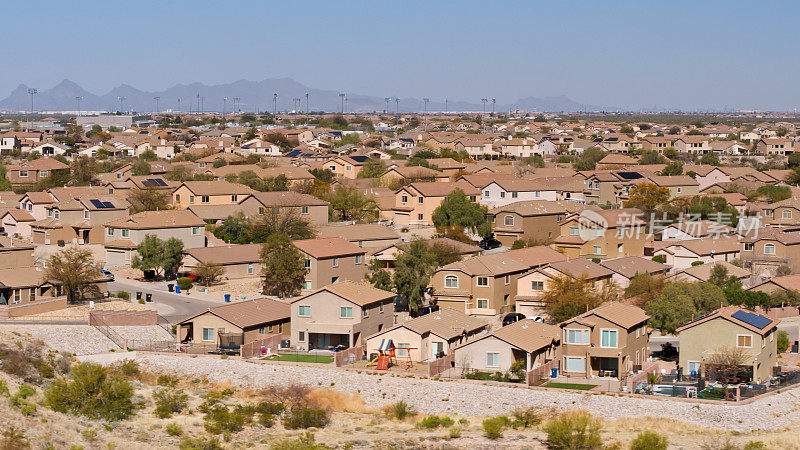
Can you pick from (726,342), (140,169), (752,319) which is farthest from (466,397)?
(140,169)

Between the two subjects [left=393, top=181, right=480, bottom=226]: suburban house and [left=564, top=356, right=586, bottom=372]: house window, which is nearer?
[left=564, top=356, right=586, bottom=372]: house window

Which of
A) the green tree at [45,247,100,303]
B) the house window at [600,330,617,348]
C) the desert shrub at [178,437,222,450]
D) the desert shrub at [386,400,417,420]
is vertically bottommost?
the desert shrub at [386,400,417,420]

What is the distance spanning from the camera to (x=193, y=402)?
32.2 meters

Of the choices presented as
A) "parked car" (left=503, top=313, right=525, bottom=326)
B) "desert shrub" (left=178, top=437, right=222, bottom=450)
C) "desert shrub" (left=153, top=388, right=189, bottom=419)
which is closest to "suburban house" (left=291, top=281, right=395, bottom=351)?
"parked car" (left=503, top=313, right=525, bottom=326)

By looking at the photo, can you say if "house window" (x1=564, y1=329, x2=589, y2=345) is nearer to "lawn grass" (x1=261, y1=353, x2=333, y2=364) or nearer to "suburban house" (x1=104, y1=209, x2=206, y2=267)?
"lawn grass" (x1=261, y1=353, x2=333, y2=364)

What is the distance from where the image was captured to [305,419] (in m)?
30.8

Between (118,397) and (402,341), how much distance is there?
32.7 ft

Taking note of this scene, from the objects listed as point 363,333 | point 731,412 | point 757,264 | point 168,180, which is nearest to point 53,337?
point 363,333

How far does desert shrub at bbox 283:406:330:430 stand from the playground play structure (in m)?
4.09

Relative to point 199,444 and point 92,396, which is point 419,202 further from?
point 199,444

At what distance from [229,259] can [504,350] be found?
685 inches

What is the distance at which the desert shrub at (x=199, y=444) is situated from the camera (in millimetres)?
27261

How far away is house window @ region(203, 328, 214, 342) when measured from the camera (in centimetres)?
3797

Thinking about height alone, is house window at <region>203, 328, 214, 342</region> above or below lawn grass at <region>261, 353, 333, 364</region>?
above
